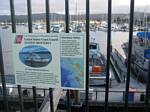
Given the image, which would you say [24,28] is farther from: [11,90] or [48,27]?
[11,90]

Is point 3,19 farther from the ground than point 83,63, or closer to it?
farther from the ground

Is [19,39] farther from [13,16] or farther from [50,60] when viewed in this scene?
[50,60]

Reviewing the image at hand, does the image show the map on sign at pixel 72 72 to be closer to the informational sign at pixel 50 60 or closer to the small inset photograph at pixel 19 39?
the informational sign at pixel 50 60

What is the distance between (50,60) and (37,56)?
5.2 inches

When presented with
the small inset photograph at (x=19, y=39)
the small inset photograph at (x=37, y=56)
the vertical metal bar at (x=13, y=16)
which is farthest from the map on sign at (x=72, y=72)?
the vertical metal bar at (x=13, y=16)

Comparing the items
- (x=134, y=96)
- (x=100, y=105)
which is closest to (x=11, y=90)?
(x=100, y=105)

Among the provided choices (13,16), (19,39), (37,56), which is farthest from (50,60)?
(13,16)

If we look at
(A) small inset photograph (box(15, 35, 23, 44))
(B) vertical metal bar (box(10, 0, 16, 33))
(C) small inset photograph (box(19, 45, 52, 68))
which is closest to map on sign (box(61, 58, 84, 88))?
(C) small inset photograph (box(19, 45, 52, 68))

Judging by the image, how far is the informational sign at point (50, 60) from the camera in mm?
2230

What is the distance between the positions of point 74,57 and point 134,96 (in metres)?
8.43

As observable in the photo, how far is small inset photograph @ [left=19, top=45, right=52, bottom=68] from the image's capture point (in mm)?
2324

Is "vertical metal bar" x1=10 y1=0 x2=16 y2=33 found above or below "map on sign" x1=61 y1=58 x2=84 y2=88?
above

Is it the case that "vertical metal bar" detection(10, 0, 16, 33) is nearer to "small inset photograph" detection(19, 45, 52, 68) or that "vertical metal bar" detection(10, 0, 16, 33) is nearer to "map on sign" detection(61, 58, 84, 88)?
"small inset photograph" detection(19, 45, 52, 68)

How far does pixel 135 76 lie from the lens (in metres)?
17.0
